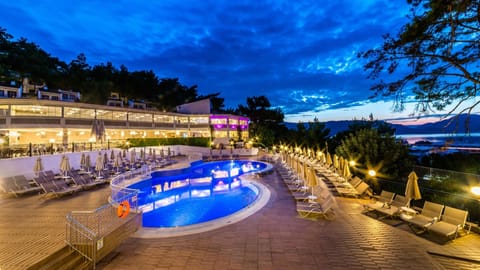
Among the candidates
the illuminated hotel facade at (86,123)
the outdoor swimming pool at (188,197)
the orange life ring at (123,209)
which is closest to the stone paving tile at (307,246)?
the orange life ring at (123,209)

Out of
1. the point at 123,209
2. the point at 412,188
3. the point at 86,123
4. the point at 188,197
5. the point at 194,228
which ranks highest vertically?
the point at 86,123

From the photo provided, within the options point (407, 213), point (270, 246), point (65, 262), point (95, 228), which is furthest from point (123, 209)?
point (407, 213)

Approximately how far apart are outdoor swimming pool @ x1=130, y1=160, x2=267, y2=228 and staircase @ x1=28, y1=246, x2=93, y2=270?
330cm

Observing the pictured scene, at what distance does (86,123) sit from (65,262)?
27.9 metres

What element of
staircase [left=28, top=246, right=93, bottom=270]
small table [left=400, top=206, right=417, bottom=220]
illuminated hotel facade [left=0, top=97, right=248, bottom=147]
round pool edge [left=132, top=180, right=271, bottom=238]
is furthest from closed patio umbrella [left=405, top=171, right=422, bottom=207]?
illuminated hotel facade [left=0, top=97, right=248, bottom=147]

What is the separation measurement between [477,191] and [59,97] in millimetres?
38310

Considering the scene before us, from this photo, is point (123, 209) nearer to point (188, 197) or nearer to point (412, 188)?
point (188, 197)

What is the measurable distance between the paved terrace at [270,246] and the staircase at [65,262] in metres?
0.20

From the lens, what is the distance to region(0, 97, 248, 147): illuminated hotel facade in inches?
856

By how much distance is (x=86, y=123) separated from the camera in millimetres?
26844

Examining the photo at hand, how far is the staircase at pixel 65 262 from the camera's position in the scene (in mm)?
4134

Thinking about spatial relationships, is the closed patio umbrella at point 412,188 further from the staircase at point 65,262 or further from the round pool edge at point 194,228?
the staircase at point 65,262

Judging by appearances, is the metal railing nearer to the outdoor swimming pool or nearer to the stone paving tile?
the stone paving tile

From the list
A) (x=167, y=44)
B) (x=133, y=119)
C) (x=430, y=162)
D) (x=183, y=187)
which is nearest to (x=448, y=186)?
(x=430, y=162)
